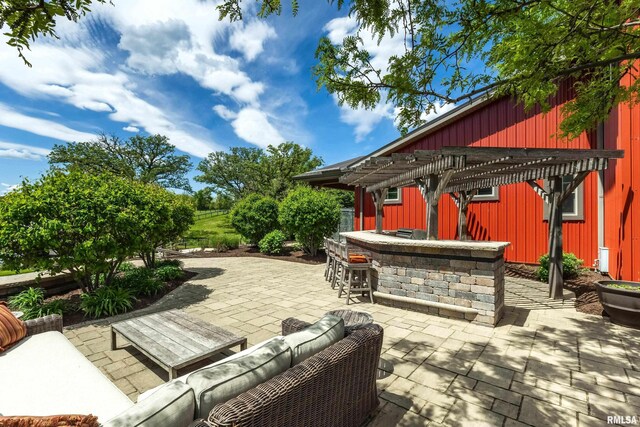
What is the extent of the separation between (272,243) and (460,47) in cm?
991

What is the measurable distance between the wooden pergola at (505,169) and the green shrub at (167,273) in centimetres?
538

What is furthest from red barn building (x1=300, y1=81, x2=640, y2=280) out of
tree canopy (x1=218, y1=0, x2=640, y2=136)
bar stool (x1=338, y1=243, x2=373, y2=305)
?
bar stool (x1=338, y1=243, x2=373, y2=305)

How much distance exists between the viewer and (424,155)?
448 centimetres

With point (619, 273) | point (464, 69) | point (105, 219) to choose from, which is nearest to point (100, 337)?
point (105, 219)

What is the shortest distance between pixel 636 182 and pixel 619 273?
79.8 inches

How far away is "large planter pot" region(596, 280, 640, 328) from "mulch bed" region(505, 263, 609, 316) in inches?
17.3

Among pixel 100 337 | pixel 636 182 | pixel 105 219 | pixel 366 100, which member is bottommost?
pixel 100 337

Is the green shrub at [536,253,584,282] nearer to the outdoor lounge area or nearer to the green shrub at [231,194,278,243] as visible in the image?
the outdoor lounge area

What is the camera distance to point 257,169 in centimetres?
2622

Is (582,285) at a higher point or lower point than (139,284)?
higher

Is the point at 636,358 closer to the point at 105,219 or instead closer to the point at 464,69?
the point at 464,69

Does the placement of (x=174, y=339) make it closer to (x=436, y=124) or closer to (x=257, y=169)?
(x=436, y=124)

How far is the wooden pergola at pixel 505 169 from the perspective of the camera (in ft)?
14.9

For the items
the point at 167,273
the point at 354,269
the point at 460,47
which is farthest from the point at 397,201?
the point at 167,273
